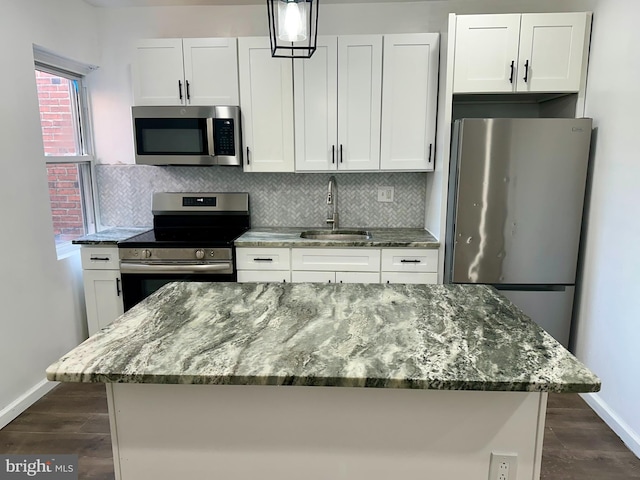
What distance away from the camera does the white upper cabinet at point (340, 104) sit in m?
2.91

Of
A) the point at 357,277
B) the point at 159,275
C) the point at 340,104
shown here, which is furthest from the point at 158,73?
the point at 357,277

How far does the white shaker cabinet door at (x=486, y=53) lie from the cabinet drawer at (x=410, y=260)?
1064mm

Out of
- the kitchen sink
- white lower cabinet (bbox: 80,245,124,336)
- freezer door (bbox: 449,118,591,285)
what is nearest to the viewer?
freezer door (bbox: 449,118,591,285)

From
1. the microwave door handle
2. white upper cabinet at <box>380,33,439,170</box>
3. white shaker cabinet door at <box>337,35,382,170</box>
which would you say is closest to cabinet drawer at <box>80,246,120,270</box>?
the microwave door handle

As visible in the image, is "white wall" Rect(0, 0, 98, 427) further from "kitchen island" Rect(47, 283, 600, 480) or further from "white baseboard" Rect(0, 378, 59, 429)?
"kitchen island" Rect(47, 283, 600, 480)

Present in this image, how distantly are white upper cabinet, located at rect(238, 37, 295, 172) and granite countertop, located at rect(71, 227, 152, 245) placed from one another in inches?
40.2

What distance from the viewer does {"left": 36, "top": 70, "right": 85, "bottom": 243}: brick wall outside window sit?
2.96 metres

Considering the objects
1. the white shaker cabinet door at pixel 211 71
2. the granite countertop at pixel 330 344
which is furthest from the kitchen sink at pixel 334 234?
the granite countertop at pixel 330 344

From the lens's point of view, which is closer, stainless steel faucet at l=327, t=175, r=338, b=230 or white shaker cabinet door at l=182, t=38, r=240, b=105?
white shaker cabinet door at l=182, t=38, r=240, b=105

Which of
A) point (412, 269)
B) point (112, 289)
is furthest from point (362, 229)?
point (112, 289)

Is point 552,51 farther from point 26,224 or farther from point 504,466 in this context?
point 26,224

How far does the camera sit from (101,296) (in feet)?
9.87

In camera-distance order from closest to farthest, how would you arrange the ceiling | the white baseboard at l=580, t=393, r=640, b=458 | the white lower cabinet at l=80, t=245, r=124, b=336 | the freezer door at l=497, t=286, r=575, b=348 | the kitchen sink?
the white baseboard at l=580, t=393, r=640, b=458
the freezer door at l=497, t=286, r=575, b=348
the white lower cabinet at l=80, t=245, r=124, b=336
the ceiling
the kitchen sink

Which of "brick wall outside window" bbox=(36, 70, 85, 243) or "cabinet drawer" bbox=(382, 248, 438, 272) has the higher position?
"brick wall outside window" bbox=(36, 70, 85, 243)
